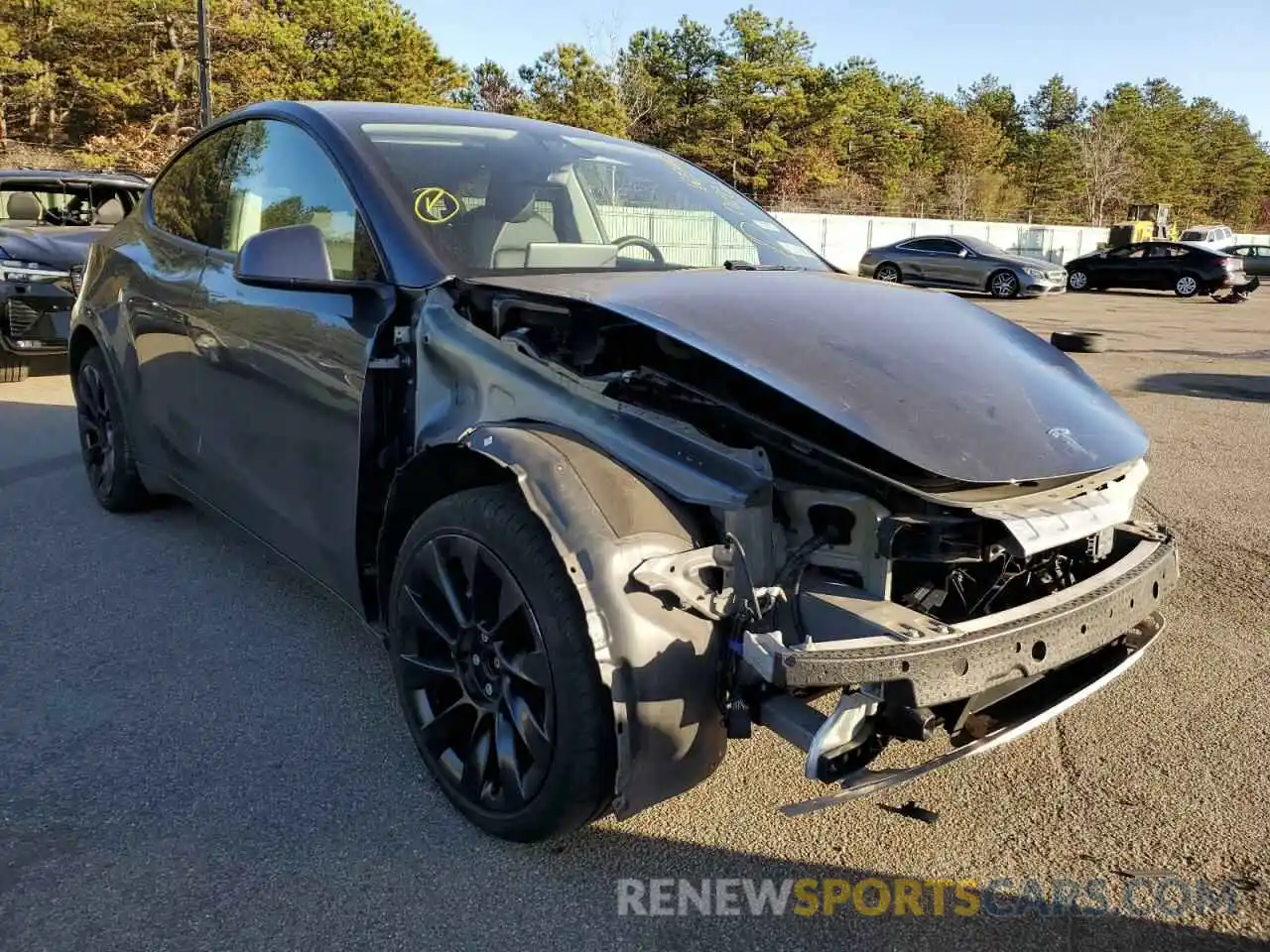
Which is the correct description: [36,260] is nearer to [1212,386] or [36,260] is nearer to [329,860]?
[329,860]

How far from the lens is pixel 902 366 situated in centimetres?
233

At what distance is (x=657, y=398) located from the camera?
7.68 ft

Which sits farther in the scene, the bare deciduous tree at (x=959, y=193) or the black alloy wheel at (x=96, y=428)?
the bare deciduous tree at (x=959, y=193)

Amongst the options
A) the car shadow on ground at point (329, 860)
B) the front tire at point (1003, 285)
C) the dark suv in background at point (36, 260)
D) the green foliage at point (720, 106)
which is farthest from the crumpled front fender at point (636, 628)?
the green foliage at point (720, 106)

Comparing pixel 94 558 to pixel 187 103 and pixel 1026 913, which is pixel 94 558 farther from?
pixel 187 103

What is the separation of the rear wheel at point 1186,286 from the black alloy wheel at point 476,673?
26.2m

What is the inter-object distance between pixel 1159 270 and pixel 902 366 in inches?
1022

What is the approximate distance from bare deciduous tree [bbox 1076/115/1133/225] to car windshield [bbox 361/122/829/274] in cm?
7223

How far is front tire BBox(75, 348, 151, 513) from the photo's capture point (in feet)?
14.2

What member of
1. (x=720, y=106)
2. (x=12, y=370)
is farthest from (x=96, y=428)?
(x=720, y=106)

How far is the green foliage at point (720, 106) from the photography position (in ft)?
110

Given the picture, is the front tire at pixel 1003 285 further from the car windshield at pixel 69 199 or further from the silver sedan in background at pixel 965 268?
the car windshield at pixel 69 199

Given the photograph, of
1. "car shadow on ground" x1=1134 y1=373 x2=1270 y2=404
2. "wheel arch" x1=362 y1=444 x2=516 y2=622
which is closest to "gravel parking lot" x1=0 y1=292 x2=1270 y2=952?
"wheel arch" x1=362 y1=444 x2=516 y2=622

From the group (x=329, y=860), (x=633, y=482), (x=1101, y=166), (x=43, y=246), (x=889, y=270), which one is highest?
(x=1101, y=166)
